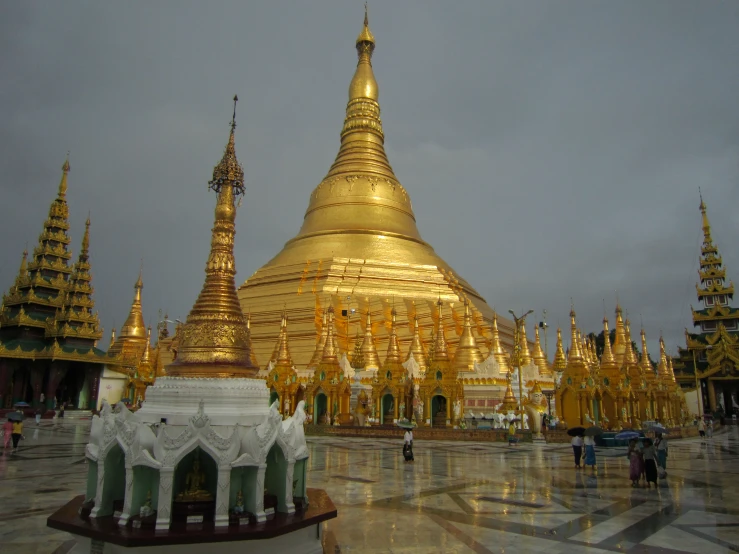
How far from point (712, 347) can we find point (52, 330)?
4595 centimetres

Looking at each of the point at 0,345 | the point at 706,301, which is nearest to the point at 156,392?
the point at 0,345

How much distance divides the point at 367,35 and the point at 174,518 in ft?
142

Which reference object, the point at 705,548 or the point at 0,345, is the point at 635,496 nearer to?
the point at 705,548

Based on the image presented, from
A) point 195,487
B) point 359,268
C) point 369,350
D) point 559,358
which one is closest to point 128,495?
point 195,487

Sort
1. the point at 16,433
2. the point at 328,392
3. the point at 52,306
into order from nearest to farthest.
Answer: the point at 16,433, the point at 328,392, the point at 52,306

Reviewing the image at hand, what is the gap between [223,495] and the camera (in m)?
4.94

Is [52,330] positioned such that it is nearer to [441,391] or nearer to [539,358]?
[441,391]

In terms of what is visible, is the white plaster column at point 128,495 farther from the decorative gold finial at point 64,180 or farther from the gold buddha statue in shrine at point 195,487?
the decorative gold finial at point 64,180

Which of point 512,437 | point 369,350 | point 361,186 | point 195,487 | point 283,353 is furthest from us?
point 361,186

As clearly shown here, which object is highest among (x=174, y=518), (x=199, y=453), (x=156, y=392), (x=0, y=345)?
(x=0, y=345)

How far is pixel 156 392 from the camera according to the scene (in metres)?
6.19

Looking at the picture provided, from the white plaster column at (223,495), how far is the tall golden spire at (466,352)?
2046cm

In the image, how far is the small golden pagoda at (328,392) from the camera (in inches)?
952

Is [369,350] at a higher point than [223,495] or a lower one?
higher
